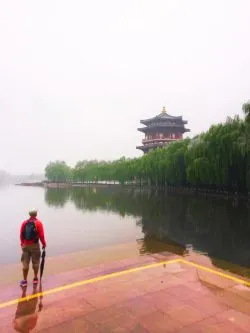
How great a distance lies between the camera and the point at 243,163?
25.1 meters

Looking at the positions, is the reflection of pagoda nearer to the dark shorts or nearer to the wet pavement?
the wet pavement

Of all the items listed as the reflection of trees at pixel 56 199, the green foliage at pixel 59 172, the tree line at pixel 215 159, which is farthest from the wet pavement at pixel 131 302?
the green foliage at pixel 59 172

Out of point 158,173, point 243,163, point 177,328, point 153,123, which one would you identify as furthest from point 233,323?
point 153,123

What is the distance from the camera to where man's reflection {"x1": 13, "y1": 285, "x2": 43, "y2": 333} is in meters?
3.76

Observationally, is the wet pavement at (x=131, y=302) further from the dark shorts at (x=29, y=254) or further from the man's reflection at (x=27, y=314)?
the dark shorts at (x=29, y=254)

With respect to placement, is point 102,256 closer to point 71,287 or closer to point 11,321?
point 71,287

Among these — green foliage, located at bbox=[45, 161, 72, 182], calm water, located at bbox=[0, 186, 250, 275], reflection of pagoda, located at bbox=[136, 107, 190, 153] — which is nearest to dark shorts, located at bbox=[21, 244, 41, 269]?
calm water, located at bbox=[0, 186, 250, 275]

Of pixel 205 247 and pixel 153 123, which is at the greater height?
pixel 153 123

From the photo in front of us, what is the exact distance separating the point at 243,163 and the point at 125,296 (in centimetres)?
2284

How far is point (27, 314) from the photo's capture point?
4.10 m

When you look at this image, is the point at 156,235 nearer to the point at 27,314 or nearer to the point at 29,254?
the point at 29,254

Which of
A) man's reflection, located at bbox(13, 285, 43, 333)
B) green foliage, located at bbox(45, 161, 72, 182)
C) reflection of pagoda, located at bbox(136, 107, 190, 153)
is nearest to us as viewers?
man's reflection, located at bbox(13, 285, 43, 333)

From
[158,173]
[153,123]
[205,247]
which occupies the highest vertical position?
[153,123]

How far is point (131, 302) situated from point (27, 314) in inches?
58.2
